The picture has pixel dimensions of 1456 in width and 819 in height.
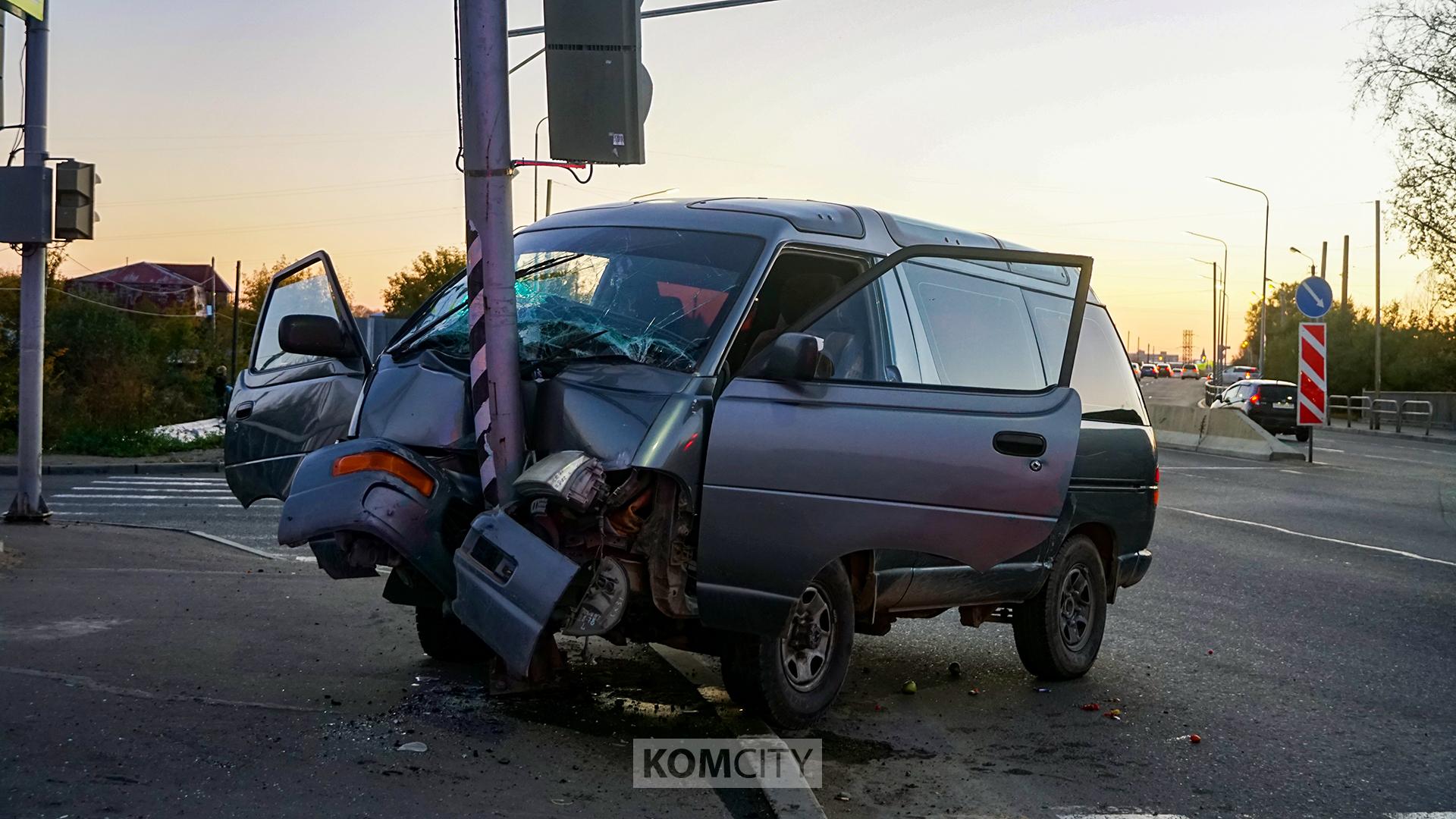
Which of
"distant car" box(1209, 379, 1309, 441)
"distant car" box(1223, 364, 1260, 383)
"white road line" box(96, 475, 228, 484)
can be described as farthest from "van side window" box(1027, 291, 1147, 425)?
"distant car" box(1223, 364, 1260, 383)

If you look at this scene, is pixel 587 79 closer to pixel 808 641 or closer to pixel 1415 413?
pixel 808 641

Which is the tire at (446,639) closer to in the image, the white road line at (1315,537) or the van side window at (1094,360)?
the van side window at (1094,360)

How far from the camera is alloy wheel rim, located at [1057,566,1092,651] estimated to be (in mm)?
7074

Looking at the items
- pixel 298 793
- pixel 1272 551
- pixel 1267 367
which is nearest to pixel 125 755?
pixel 298 793

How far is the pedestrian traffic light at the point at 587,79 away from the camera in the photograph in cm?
639

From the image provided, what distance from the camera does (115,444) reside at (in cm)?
2438

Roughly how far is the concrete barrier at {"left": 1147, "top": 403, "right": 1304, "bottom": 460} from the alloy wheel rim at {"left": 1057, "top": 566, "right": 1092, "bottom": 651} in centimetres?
1966

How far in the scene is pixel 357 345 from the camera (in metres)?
6.58

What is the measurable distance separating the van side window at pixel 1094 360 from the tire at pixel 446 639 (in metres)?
2.92

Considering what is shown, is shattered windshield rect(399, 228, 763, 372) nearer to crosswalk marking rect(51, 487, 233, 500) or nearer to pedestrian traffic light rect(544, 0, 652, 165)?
pedestrian traffic light rect(544, 0, 652, 165)

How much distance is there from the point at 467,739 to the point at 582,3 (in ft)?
10.5

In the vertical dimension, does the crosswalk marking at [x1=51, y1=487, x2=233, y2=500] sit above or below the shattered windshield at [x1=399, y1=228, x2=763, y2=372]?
below

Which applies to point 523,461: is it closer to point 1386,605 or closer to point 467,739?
point 467,739

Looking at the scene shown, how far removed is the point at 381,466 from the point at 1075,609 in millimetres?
3700
